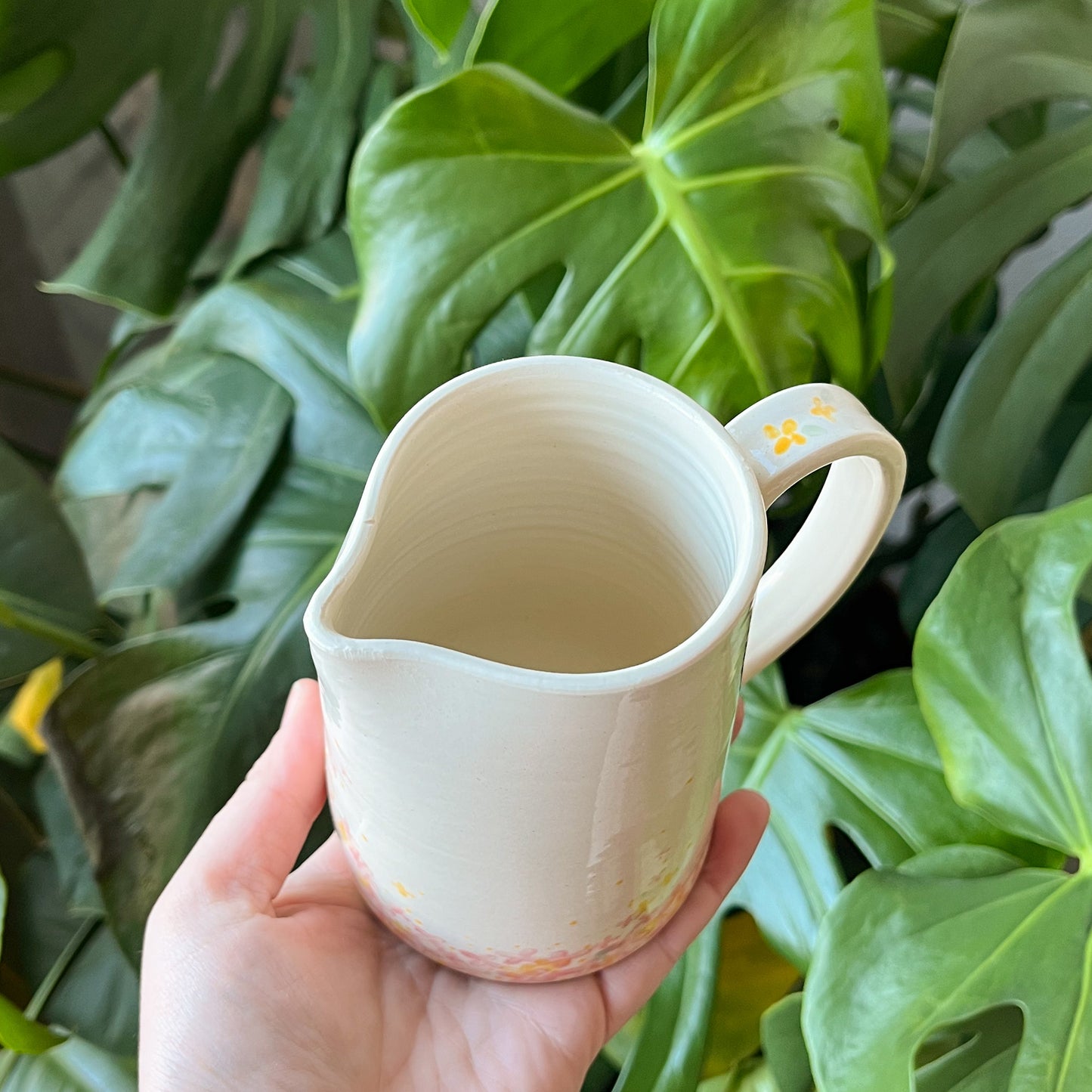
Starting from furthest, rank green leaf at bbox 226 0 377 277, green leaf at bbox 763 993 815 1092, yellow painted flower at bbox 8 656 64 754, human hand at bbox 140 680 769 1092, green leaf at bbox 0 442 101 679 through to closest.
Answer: yellow painted flower at bbox 8 656 64 754 → green leaf at bbox 226 0 377 277 → green leaf at bbox 0 442 101 679 → green leaf at bbox 763 993 815 1092 → human hand at bbox 140 680 769 1092

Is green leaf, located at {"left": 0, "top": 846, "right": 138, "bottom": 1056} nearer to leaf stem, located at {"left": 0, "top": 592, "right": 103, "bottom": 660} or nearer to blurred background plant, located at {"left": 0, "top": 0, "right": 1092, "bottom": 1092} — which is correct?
blurred background plant, located at {"left": 0, "top": 0, "right": 1092, "bottom": 1092}

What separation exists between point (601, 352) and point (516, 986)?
0.34 m

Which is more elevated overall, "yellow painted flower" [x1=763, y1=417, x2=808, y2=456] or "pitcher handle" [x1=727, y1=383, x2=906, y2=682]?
"yellow painted flower" [x1=763, y1=417, x2=808, y2=456]

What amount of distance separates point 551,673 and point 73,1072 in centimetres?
57

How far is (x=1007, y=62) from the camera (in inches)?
23.5

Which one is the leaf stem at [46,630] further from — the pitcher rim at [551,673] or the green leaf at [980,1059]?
the green leaf at [980,1059]

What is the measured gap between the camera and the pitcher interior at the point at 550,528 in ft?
1.28

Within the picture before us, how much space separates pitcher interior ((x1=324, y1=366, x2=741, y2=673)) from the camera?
390 mm

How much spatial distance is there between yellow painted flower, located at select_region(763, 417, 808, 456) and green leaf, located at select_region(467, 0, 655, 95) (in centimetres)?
31

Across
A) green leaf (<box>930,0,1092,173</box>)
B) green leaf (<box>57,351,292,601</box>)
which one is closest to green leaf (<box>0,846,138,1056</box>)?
green leaf (<box>57,351,292,601</box>)

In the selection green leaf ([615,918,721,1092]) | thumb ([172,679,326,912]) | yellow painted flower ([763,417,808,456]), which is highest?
yellow painted flower ([763,417,808,456])

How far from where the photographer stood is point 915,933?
1.68 ft

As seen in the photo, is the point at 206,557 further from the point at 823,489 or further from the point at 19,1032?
the point at 823,489

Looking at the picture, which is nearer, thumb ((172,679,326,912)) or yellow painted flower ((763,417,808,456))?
yellow painted flower ((763,417,808,456))
